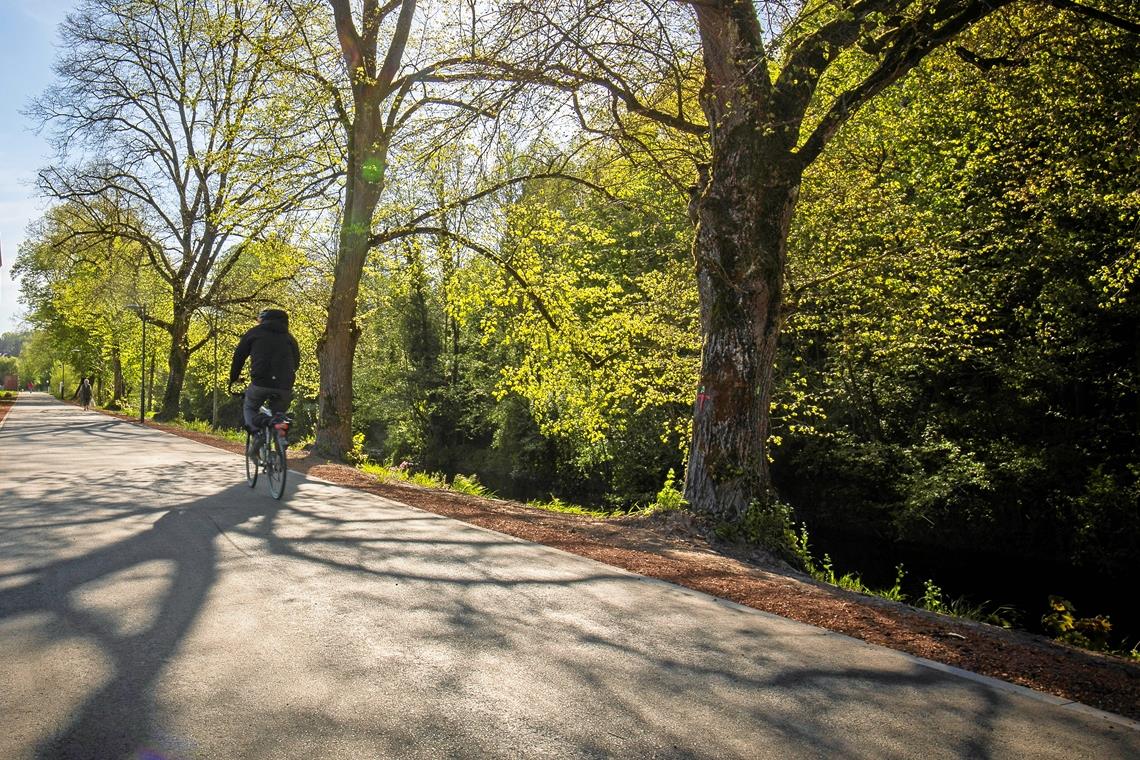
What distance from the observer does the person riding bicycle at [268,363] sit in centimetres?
1010

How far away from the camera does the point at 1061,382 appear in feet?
59.4

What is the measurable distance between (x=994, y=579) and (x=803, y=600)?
570 inches

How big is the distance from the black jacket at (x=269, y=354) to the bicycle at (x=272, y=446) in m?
0.28

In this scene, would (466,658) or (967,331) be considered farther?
(967,331)

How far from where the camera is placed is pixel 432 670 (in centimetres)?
401

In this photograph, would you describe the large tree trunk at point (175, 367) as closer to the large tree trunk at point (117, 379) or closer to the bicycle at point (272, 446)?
the large tree trunk at point (117, 379)

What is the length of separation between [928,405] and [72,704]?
20934 millimetres

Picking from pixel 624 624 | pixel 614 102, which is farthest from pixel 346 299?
pixel 624 624

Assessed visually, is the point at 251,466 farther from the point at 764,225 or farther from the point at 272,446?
the point at 764,225

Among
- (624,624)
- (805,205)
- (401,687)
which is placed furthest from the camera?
(805,205)

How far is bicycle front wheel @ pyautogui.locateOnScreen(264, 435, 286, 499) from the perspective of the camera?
9.68 metres

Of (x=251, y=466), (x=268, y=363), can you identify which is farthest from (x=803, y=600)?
(x=251, y=466)

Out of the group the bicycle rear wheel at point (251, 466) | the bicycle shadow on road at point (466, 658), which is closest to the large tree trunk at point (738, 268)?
the bicycle shadow on road at point (466, 658)

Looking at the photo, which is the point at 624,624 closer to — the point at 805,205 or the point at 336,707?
Answer: the point at 336,707
